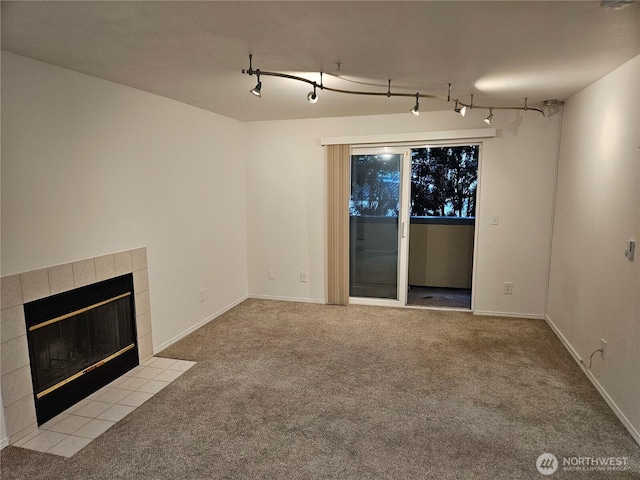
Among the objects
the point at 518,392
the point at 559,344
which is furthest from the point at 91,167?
the point at 559,344

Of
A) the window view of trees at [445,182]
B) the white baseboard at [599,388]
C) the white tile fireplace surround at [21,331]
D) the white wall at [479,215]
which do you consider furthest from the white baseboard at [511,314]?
the white tile fireplace surround at [21,331]

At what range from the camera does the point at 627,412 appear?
236 centimetres

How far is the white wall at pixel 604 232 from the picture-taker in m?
2.39

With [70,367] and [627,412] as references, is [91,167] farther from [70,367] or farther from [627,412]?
[627,412]

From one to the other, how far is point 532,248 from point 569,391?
5.94ft

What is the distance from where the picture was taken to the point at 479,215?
4324 millimetres

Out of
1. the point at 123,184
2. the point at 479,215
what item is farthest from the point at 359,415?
the point at 479,215

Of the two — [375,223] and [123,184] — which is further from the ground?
[123,184]

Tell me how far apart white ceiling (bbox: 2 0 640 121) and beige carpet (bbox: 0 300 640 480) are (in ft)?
7.40

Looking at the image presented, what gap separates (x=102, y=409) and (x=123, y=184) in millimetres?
1644

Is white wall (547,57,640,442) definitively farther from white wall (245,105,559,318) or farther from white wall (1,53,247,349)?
white wall (1,53,247,349)

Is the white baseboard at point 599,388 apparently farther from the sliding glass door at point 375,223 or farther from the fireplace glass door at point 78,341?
the fireplace glass door at point 78,341

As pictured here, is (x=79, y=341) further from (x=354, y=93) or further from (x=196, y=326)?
(x=354, y=93)

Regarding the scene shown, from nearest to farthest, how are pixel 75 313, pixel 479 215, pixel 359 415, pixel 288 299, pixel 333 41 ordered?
pixel 333 41 → pixel 359 415 → pixel 75 313 → pixel 479 215 → pixel 288 299
